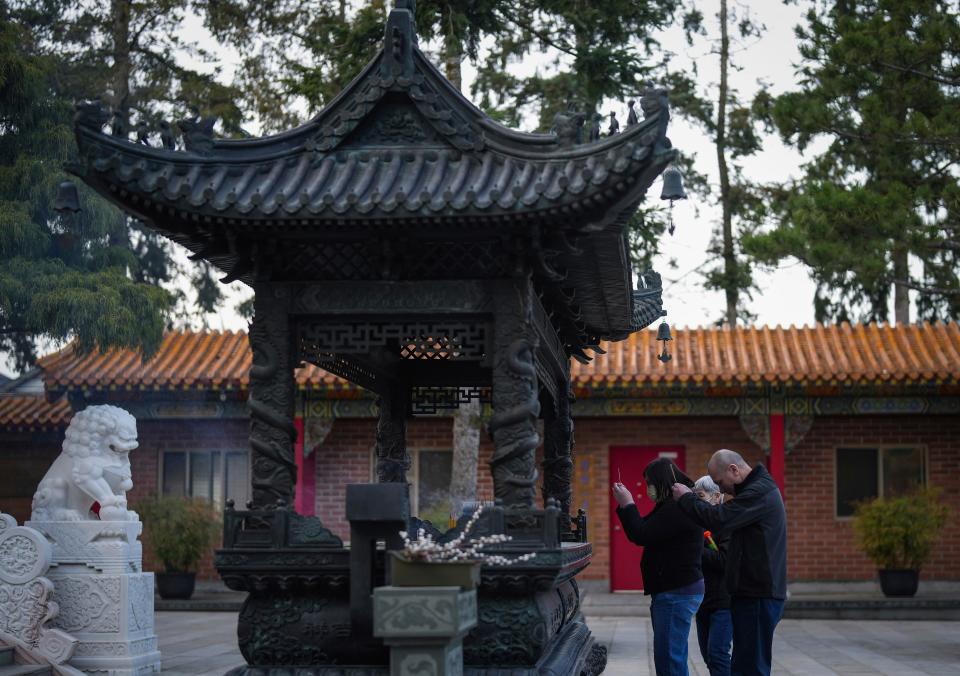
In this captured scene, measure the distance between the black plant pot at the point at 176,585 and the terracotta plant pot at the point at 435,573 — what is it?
42.8ft

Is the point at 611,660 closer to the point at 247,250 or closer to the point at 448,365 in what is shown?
the point at 448,365

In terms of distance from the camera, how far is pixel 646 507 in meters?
19.3

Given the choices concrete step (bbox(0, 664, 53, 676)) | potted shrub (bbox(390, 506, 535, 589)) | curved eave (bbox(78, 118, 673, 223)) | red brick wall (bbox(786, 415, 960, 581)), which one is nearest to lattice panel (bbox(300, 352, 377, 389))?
curved eave (bbox(78, 118, 673, 223))

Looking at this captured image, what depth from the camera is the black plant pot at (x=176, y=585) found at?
18.4 metres

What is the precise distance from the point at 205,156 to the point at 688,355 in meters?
12.0

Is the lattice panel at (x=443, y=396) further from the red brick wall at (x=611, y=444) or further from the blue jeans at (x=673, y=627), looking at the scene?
the red brick wall at (x=611, y=444)

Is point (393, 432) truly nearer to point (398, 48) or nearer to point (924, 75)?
point (398, 48)

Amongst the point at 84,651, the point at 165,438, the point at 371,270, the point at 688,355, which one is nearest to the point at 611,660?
the point at 84,651

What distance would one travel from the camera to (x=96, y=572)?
10.4 m

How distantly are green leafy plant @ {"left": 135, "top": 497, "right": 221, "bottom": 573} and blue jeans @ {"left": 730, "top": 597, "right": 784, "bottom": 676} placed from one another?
12.8 m

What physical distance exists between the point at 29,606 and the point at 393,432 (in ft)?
10.1

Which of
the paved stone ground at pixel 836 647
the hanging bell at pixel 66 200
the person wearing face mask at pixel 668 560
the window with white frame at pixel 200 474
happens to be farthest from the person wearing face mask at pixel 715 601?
the window with white frame at pixel 200 474

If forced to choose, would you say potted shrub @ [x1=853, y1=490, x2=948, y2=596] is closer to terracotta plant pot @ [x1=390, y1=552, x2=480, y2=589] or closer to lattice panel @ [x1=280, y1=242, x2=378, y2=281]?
lattice panel @ [x1=280, y1=242, x2=378, y2=281]

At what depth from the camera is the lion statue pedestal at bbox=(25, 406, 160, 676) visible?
10258 mm
